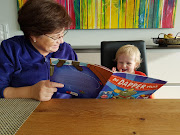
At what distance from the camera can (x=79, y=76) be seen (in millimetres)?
797

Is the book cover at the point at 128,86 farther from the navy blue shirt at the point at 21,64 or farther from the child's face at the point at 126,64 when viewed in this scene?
the child's face at the point at 126,64

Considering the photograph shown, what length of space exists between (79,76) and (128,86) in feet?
0.77

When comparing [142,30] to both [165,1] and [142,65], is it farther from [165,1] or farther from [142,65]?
[142,65]

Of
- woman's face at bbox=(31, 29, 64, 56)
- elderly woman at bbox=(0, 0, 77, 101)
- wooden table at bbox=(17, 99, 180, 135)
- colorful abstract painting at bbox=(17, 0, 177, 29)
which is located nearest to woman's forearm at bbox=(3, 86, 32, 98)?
elderly woman at bbox=(0, 0, 77, 101)

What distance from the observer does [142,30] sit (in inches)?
94.8

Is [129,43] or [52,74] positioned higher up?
[129,43]

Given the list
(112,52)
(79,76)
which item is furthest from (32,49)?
(112,52)

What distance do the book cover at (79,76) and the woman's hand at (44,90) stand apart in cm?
4

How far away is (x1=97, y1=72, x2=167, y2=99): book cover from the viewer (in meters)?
0.73

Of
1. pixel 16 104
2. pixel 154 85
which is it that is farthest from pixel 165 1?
pixel 16 104

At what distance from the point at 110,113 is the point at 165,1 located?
2.19m

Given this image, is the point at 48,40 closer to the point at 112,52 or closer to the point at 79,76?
the point at 79,76

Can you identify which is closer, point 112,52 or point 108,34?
point 112,52

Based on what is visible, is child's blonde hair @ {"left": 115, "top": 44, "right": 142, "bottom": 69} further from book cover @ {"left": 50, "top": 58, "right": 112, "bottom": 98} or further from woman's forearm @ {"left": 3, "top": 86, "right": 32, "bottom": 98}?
woman's forearm @ {"left": 3, "top": 86, "right": 32, "bottom": 98}
